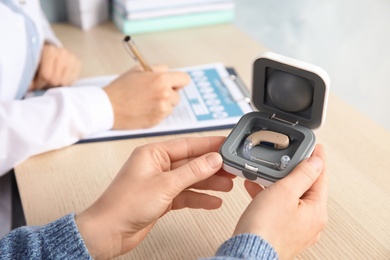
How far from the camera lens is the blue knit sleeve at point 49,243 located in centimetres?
50

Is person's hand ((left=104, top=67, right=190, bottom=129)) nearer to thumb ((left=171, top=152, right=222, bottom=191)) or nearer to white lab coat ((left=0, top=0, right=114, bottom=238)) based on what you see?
white lab coat ((left=0, top=0, right=114, bottom=238))

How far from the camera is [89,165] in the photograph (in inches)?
28.1

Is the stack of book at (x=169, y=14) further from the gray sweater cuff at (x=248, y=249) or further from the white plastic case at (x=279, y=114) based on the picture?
the gray sweater cuff at (x=248, y=249)

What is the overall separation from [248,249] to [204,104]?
422mm

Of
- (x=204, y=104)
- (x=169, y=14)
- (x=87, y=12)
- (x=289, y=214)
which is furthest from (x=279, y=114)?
(x=87, y=12)

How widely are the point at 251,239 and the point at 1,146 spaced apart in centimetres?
45

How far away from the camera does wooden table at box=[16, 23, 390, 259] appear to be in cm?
57

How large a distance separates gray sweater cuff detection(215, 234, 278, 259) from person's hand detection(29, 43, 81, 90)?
0.59 m

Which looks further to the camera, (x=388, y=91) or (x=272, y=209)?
(x=388, y=91)

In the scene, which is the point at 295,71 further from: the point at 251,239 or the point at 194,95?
the point at 194,95

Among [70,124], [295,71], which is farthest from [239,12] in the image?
[295,71]

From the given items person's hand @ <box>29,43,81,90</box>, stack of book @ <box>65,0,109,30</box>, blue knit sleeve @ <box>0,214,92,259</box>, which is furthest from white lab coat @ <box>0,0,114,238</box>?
stack of book @ <box>65,0,109,30</box>

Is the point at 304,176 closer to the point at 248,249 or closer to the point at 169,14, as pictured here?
the point at 248,249

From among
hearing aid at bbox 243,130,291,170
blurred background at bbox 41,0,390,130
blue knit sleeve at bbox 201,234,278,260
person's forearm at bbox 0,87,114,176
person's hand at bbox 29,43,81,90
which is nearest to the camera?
blue knit sleeve at bbox 201,234,278,260
